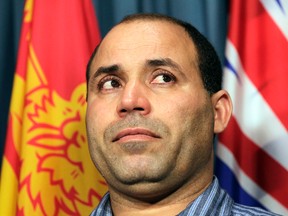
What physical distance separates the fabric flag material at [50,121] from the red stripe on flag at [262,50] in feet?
1.47

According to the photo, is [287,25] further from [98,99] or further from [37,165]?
[37,165]

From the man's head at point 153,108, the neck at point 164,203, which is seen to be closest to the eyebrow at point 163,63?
the man's head at point 153,108

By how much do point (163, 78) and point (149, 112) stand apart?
101mm

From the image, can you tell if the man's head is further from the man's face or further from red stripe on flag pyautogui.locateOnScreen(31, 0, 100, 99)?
red stripe on flag pyautogui.locateOnScreen(31, 0, 100, 99)

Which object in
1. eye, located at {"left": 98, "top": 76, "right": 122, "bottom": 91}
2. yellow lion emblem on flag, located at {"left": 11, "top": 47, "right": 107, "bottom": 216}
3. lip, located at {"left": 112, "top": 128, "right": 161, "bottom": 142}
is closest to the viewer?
lip, located at {"left": 112, "top": 128, "right": 161, "bottom": 142}

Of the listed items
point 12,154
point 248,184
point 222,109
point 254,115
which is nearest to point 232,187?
point 248,184

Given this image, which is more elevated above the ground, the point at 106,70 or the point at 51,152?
the point at 106,70

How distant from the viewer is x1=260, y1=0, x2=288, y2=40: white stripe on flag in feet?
5.07

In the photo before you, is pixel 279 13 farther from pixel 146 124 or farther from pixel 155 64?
pixel 146 124

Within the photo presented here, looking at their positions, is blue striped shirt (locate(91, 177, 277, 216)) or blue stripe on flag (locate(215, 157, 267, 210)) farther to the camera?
blue stripe on flag (locate(215, 157, 267, 210))

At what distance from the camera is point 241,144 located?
1572mm

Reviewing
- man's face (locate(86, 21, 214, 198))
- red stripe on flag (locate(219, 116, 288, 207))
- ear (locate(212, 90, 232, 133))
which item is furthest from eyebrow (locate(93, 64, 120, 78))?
red stripe on flag (locate(219, 116, 288, 207))

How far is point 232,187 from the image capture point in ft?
5.21

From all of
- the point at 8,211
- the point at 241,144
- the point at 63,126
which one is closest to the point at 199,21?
the point at 241,144
